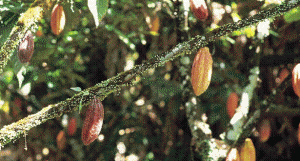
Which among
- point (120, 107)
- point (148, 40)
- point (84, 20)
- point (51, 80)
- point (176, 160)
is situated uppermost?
point (84, 20)

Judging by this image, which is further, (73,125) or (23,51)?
(73,125)

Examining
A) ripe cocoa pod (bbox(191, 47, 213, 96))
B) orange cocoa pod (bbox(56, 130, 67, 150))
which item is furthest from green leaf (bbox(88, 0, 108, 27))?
orange cocoa pod (bbox(56, 130, 67, 150))

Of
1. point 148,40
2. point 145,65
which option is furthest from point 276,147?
point 145,65

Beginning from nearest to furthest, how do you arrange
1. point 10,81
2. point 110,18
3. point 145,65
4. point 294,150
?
1. point 145,65
2. point 10,81
3. point 110,18
4. point 294,150

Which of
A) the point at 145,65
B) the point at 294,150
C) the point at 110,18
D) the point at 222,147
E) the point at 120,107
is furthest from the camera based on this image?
the point at 120,107

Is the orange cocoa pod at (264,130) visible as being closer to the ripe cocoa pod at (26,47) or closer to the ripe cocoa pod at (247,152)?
the ripe cocoa pod at (247,152)

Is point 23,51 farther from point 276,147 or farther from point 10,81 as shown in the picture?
point 276,147

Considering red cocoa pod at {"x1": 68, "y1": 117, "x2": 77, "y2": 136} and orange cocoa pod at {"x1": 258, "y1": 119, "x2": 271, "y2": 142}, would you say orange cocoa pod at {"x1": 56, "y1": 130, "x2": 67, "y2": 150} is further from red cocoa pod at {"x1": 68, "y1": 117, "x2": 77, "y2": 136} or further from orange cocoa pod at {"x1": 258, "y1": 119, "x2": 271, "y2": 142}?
orange cocoa pod at {"x1": 258, "y1": 119, "x2": 271, "y2": 142}
